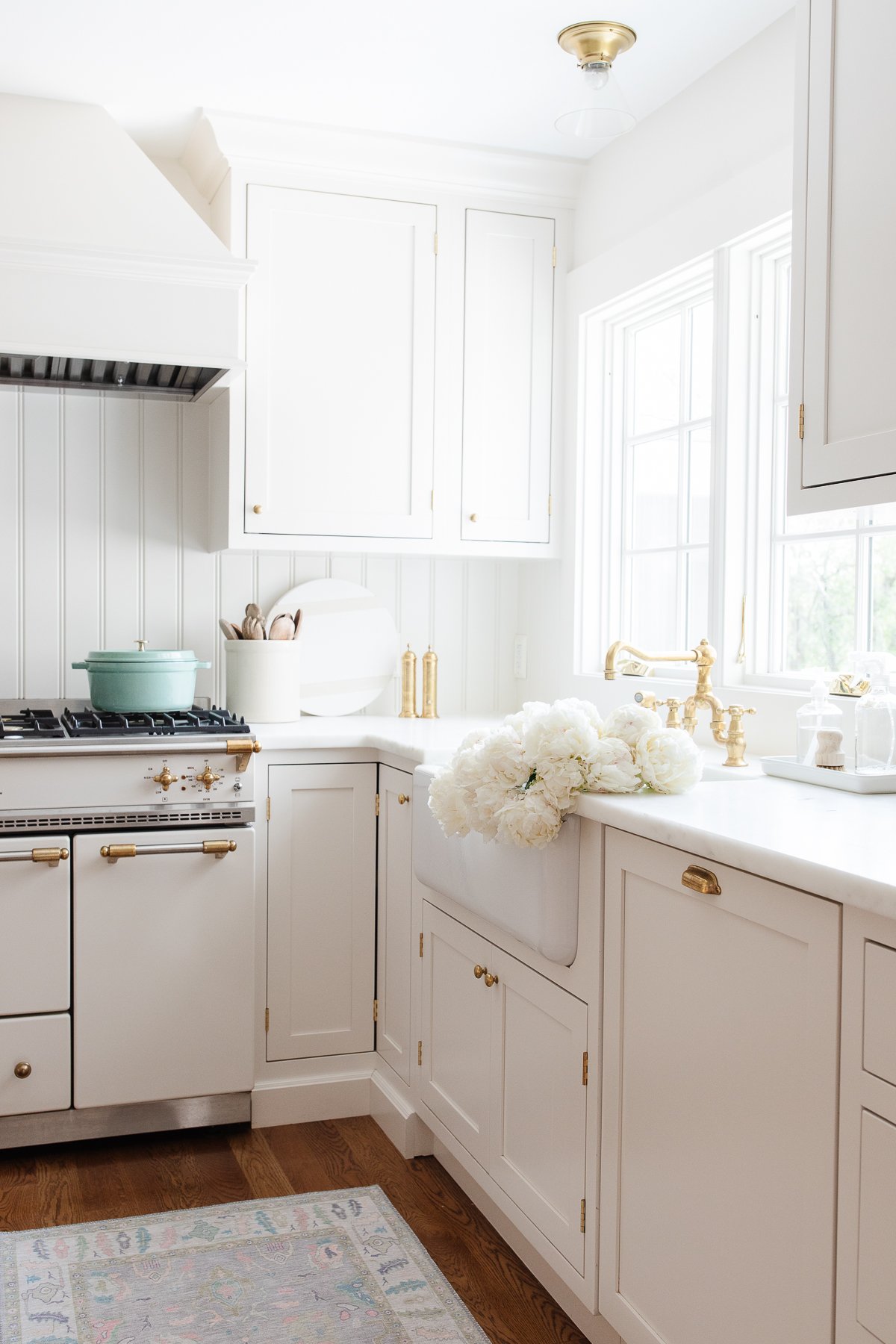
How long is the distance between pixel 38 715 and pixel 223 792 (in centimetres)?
51

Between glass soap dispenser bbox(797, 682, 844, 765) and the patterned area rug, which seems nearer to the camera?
the patterned area rug

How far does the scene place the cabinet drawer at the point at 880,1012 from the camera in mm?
1182

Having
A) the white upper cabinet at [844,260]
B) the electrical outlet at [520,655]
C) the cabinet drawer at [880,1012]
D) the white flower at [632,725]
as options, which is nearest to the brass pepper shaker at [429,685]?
the electrical outlet at [520,655]

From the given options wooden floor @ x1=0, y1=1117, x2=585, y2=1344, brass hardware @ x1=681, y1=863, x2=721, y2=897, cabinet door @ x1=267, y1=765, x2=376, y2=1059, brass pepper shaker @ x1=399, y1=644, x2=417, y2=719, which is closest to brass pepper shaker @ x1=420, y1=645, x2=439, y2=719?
brass pepper shaker @ x1=399, y1=644, x2=417, y2=719

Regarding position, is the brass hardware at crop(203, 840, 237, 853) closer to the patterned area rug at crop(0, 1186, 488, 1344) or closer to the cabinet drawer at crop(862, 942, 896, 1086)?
the patterned area rug at crop(0, 1186, 488, 1344)

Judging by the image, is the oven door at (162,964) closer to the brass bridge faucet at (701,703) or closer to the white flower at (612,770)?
the brass bridge faucet at (701,703)

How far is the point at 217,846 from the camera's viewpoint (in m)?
2.66

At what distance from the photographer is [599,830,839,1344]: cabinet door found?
1.30 m

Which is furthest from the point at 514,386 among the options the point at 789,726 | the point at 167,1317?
the point at 167,1317

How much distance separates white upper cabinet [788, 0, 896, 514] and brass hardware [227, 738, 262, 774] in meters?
1.33

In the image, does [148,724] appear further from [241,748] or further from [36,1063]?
[36,1063]

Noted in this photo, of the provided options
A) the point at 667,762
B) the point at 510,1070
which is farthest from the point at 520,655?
the point at 667,762

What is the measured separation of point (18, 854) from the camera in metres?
2.52

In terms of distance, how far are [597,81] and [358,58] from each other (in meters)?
0.59
